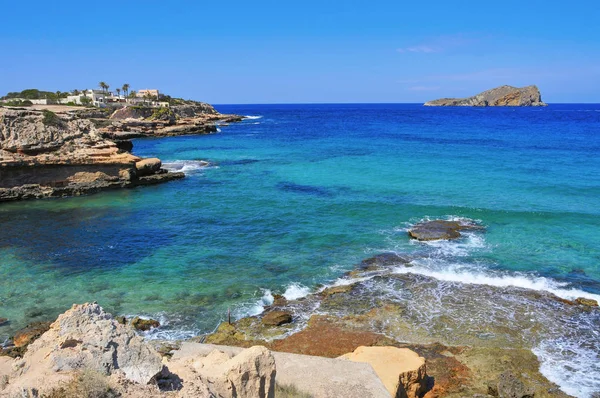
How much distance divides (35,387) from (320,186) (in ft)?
103

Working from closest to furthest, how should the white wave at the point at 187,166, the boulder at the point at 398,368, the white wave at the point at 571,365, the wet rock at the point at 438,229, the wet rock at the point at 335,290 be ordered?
1. the boulder at the point at 398,368
2. the white wave at the point at 571,365
3. the wet rock at the point at 335,290
4. the wet rock at the point at 438,229
5. the white wave at the point at 187,166

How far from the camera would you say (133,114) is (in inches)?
3568

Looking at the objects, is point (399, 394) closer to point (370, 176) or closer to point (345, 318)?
point (345, 318)

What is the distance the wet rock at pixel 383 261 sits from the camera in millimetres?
19453

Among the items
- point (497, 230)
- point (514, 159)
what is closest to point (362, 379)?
point (497, 230)

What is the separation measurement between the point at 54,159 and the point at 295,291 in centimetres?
2451

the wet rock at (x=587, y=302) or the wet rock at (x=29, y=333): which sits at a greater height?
the wet rock at (x=587, y=302)

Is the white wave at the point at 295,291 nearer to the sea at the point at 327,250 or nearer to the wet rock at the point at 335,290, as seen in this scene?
the sea at the point at 327,250

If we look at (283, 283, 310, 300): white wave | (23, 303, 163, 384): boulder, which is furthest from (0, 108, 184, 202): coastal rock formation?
(23, 303, 163, 384): boulder

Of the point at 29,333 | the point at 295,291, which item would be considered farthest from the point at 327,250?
the point at 29,333

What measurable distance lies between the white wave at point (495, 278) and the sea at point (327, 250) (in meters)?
0.09

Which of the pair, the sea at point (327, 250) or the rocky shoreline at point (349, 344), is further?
the sea at point (327, 250)

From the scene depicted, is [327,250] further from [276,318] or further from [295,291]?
[276,318]

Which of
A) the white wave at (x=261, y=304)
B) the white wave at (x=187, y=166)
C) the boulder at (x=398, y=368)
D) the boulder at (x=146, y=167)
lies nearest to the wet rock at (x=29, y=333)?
the white wave at (x=261, y=304)
